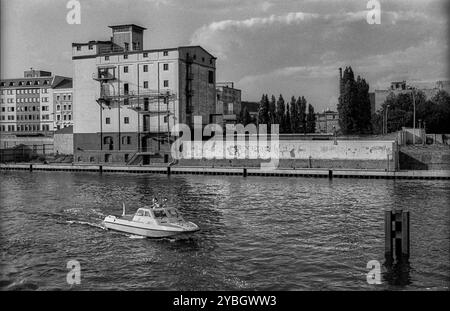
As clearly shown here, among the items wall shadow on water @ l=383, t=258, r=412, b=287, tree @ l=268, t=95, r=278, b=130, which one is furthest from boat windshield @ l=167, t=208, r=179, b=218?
tree @ l=268, t=95, r=278, b=130

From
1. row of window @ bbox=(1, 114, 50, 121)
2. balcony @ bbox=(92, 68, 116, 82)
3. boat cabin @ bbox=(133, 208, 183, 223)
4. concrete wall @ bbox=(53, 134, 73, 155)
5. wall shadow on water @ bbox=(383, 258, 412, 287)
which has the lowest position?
wall shadow on water @ bbox=(383, 258, 412, 287)

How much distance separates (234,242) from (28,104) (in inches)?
5224

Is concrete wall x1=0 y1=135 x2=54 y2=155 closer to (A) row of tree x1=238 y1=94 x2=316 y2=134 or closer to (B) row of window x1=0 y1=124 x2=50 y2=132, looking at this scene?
(B) row of window x1=0 y1=124 x2=50 y2=132

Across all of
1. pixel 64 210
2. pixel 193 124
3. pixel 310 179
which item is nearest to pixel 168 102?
pixel 193 124

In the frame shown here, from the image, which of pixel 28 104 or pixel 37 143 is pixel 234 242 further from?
pixel 28 104

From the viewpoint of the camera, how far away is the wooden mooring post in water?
3066cm

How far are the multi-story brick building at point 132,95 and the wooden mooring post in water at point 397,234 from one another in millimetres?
69865

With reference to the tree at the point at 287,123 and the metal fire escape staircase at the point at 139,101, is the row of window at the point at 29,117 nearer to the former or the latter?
the metal fire escape staircase at the point at 139,101

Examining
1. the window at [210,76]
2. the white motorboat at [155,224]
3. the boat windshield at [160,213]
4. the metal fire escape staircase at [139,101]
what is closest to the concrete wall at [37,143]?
the metal fire escape staircase at [139,101]

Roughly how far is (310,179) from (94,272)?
5320 centimetres

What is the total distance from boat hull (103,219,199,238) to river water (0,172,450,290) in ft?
1.75

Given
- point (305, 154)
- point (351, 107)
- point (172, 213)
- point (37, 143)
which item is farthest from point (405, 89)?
point (172, 213)
